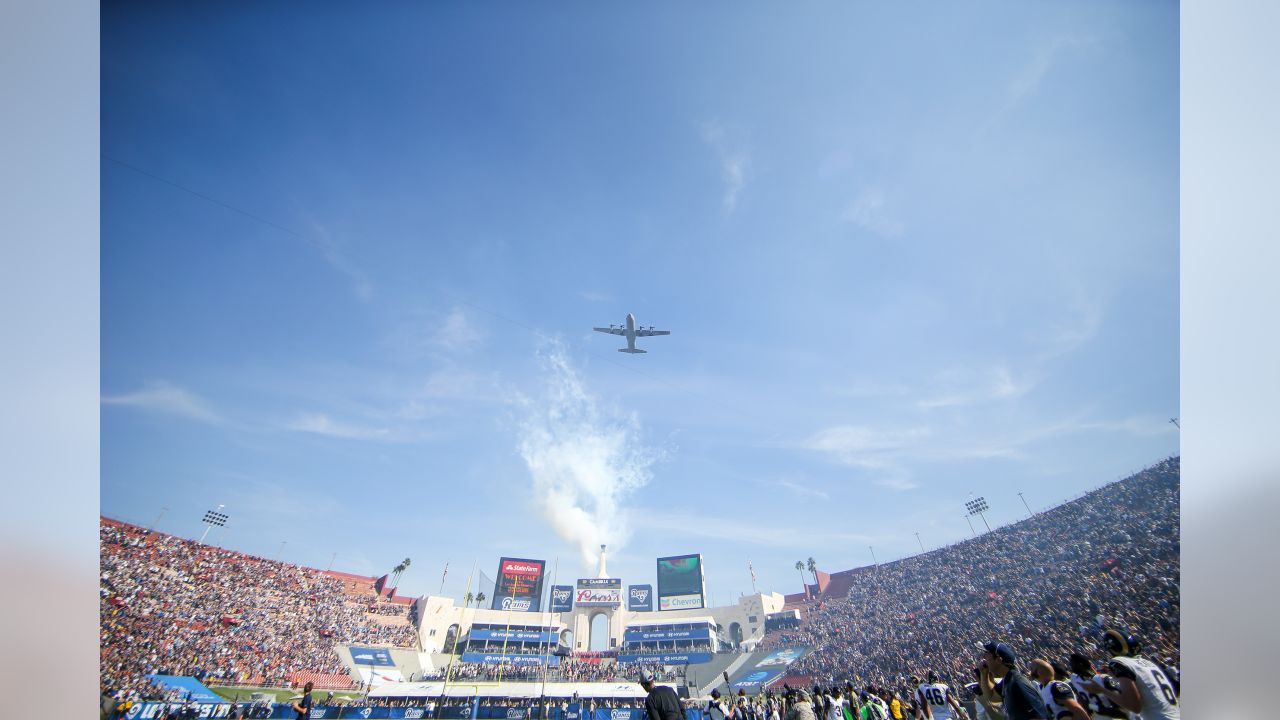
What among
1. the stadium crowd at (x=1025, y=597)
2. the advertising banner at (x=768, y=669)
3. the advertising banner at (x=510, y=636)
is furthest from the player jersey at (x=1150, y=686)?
the advertising banner at (x=510, y=636)

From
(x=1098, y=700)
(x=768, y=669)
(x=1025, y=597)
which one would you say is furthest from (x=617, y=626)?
(x=1098, y=700)

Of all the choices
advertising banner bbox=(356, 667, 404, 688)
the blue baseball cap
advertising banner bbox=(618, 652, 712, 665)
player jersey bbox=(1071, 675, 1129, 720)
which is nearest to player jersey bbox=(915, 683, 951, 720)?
player jersey bbox=(1071, 675, 1129, 720)

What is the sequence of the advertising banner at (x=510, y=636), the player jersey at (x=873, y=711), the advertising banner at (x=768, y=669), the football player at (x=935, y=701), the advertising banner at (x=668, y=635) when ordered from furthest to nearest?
the advertising banner at (x=668, y=635) < the advertising banner at (x=510, y=636) < the advertising banner at (x=768, y=669) < the player jersey at (x=873, y=711) < the football player at (x=935, y=701)

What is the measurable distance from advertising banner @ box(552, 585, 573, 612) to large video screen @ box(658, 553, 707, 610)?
38.0ft

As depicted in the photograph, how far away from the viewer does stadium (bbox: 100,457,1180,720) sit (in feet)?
94.4

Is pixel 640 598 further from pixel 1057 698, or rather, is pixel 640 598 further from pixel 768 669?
pixel 1057 698

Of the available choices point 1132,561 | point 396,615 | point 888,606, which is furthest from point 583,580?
point 1132,561

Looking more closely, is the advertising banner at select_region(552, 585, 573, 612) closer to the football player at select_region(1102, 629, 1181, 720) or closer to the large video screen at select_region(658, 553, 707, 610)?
the large video screen at select_region(658, 553, 707, 610)

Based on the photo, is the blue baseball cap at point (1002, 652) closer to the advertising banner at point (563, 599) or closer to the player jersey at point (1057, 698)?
the player jersey at point (1057, 698)

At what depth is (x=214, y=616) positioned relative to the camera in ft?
133

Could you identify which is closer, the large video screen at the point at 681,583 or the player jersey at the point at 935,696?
the player jersey at the point at 935,696

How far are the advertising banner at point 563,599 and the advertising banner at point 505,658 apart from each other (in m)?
6.15

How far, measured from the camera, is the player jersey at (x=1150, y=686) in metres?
4.72

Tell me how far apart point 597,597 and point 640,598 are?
5710 millimetres
